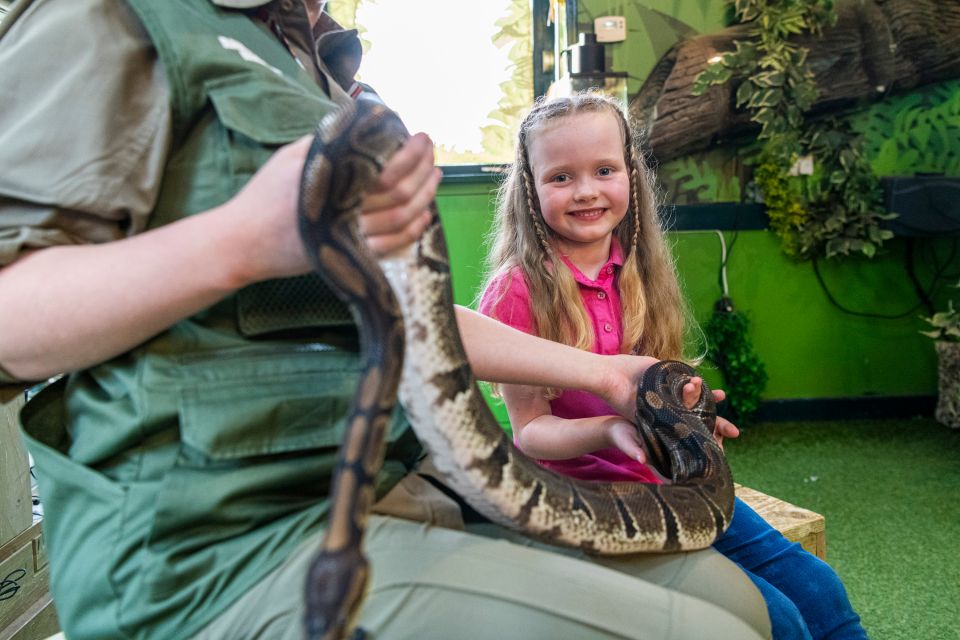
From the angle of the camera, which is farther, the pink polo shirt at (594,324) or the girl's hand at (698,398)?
the pink polo shirt at (594,324)

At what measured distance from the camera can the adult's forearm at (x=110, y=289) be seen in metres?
1.11

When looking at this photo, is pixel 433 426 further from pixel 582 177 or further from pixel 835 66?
pixel 835 66

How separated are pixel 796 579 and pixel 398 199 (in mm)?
1658

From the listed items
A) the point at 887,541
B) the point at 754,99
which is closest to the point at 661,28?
the point at 754,99

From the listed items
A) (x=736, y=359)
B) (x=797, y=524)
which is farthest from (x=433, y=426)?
(x=736, y=359)

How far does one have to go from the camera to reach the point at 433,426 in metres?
1.36

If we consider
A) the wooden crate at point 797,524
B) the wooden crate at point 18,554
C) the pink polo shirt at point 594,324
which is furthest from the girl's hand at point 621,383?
the wooden crate at point 18,554

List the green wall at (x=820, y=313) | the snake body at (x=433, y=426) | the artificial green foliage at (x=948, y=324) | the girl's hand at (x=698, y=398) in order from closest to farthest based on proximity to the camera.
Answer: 1. the snake body at (x=433, y=426)
2. the girl's hand at (x=698, y=398)
3. the artificial green foliage at (x=948, y=324)
4. the green wall at (x=820, y=313)

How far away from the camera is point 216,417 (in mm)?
1184

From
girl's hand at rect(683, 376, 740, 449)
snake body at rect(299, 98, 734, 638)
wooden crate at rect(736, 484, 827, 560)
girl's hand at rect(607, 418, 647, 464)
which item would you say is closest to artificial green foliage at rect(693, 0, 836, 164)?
wooden crate at rect(736, 484, 827, 560)

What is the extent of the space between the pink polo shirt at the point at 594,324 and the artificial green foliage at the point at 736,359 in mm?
2952

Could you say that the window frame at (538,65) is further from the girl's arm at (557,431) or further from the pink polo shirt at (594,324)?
the girl's arm at (557,431)

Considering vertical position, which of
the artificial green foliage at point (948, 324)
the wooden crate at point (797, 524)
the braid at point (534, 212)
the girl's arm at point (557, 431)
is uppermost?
the braid at point (534, 212)

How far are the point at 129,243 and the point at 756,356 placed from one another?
505 cm
